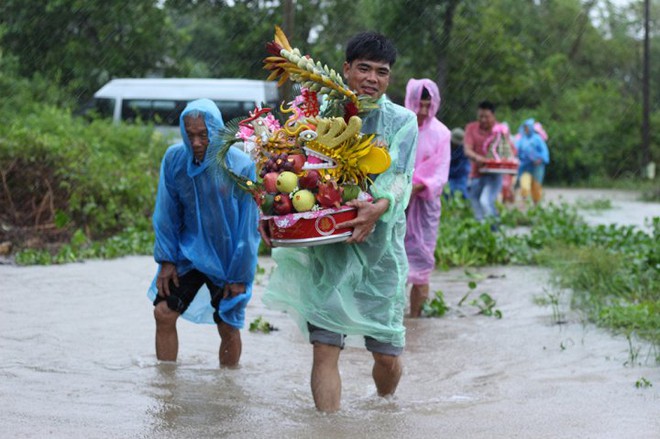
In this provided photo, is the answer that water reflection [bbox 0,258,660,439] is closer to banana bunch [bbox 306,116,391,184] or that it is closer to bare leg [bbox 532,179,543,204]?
banana bunch [bbox 306,116,391,184]

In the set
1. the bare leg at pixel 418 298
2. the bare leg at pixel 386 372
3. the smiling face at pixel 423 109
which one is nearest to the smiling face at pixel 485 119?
the smiling face at pixel 423 109

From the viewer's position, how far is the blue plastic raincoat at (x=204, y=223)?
6.45m

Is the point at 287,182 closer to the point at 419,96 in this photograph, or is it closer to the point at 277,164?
the point at 277,164

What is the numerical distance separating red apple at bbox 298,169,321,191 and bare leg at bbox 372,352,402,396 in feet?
3.36

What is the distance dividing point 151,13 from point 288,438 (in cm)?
2902

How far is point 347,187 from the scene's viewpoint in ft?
17.2

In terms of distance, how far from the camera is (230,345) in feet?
22.9

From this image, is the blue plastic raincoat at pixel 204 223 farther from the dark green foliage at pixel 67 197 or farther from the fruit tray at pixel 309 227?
the dark green foliage at pixel 67 197

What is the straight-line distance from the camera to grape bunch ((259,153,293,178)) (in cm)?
524

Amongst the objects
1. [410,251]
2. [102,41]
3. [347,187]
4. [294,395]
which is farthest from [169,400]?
[102,41]

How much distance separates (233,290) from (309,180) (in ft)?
5.25

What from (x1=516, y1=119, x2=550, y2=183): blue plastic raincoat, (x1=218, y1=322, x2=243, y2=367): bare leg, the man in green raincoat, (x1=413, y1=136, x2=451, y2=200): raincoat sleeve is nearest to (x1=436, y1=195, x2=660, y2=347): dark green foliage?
(x1=413, y1=136, x2=451, y2=200): raincoat sleeve

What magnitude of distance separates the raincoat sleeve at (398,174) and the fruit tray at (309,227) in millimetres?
256

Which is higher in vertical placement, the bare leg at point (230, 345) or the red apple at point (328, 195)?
the red apple at point (328, 195)
